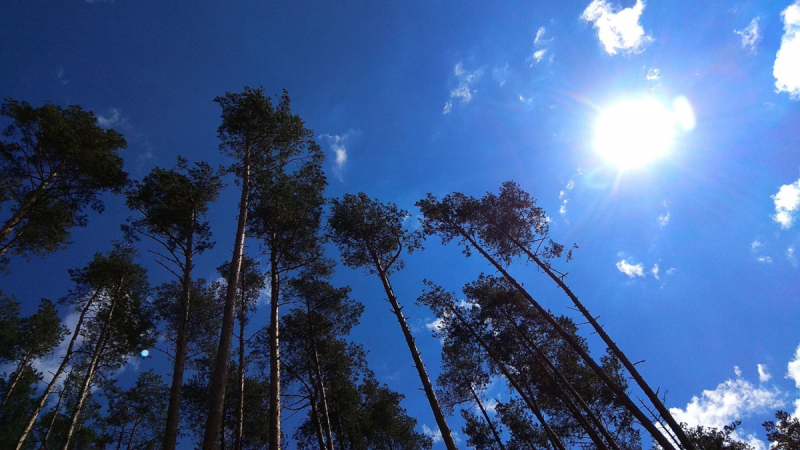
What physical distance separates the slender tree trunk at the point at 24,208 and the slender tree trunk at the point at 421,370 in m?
11.8

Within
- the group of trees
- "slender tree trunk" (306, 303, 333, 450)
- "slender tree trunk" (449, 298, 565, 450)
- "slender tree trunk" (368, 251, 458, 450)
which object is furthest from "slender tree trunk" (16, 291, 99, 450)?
"slender tree trunk" (449, 298, 565, 450)

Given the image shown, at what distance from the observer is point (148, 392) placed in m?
18.5

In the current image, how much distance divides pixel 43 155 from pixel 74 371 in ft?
38.7

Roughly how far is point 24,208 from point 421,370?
14038 millimetres

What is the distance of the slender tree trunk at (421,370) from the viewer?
28.3ft

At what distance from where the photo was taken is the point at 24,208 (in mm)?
10461

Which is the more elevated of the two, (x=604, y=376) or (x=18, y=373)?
(x=18, y=373)

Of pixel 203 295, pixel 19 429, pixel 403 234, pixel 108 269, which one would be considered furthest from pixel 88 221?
pixel 19 429

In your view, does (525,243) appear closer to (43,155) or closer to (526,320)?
(526,320)

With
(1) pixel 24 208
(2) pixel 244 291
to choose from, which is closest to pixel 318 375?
(2) pixel 244 291

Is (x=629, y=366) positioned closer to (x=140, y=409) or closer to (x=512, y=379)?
(x=512, y=379)

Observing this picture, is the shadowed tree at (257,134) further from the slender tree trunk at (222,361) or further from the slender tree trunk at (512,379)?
the slender tree trunk at (512,379)

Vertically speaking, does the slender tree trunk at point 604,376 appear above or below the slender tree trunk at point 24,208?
below

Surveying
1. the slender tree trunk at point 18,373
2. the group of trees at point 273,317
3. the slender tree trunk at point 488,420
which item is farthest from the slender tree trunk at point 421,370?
the slender tree trunk at point 18,373
